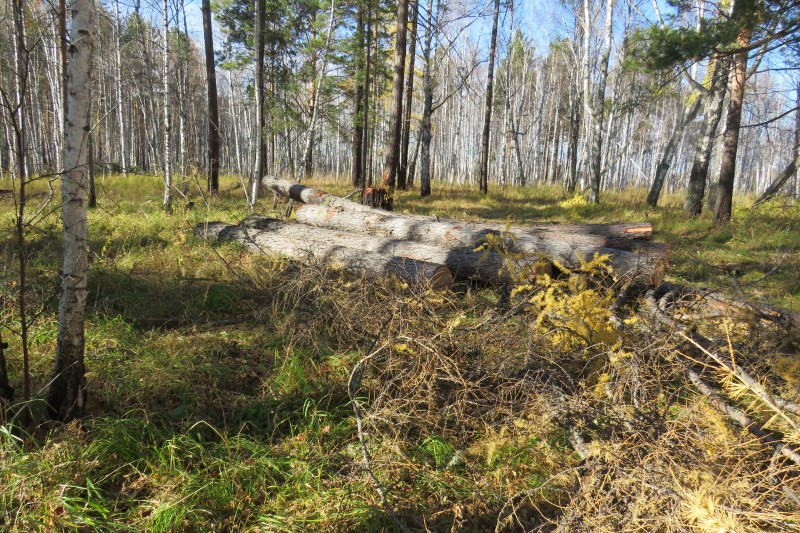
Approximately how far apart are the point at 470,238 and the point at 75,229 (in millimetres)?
4541

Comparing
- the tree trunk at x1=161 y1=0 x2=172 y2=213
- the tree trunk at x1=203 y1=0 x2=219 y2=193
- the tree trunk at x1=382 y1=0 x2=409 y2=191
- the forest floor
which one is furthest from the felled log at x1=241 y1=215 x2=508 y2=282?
the tree trunk at x1=203 y1=0 x2=219 y2=193

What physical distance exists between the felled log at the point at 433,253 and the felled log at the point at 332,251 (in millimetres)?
19

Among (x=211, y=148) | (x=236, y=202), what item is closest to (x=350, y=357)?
(x=236, y=202)

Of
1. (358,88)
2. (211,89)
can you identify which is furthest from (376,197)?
(358,88)

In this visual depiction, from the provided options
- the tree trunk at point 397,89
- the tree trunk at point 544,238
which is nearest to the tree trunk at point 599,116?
the tree trunk at point 397,89

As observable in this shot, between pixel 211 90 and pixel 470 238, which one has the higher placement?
pixel 211 90

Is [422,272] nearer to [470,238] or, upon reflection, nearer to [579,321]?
[470,238]

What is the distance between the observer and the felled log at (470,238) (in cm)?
504

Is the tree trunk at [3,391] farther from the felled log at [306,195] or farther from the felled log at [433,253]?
the felled log at [306,195]

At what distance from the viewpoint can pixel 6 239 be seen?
6422mm

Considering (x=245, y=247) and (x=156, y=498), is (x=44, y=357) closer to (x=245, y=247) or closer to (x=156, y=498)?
(x=156, y=498)

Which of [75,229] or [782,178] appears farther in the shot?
[782,178]

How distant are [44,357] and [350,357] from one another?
2369 mm

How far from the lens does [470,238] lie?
602 cm
